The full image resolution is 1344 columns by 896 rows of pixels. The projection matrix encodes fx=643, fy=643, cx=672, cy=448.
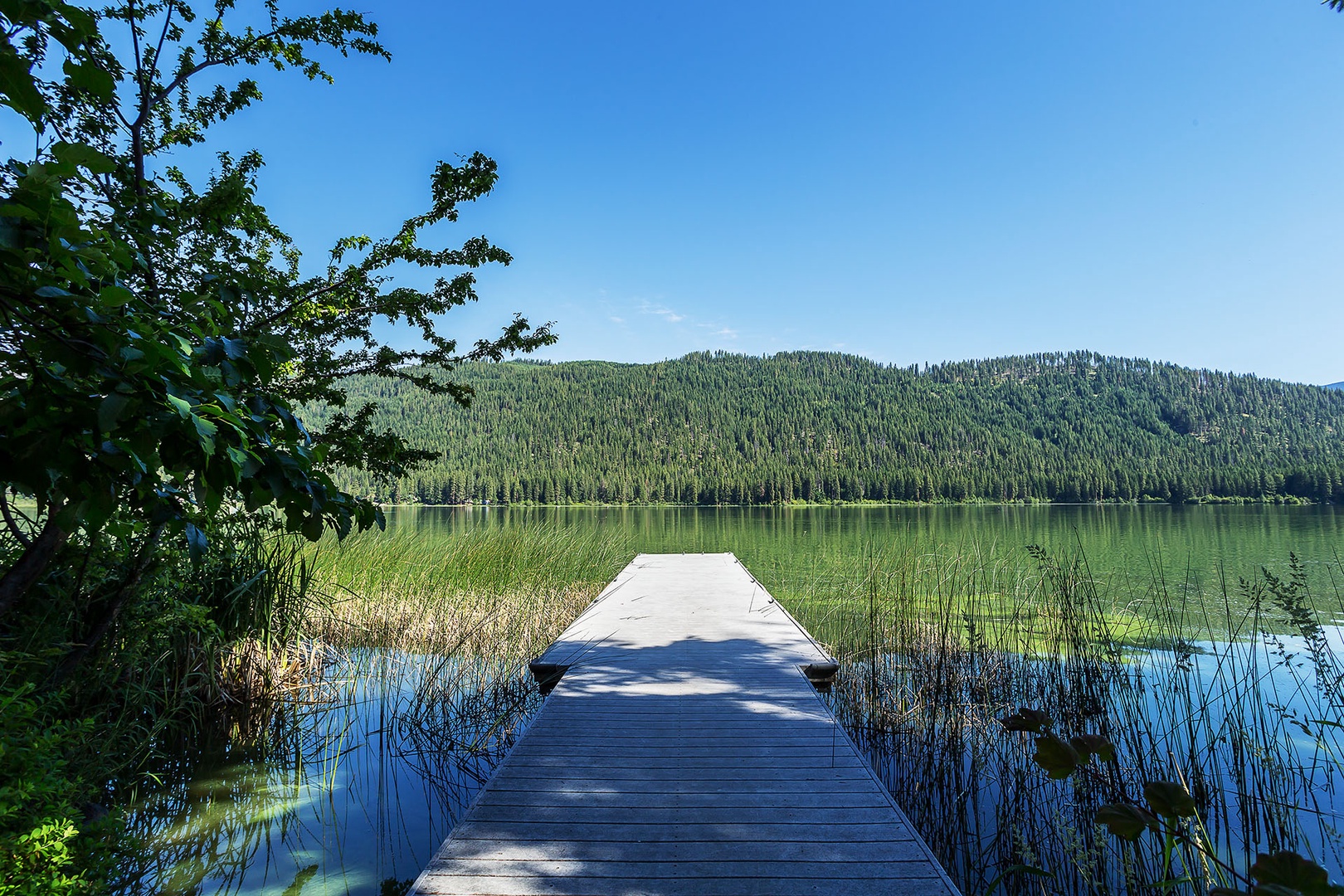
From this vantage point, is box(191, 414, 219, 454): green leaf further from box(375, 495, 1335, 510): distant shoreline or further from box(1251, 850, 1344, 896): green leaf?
box(375, 495, 1335, 510): distant shoreline

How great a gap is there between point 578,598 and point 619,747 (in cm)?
636

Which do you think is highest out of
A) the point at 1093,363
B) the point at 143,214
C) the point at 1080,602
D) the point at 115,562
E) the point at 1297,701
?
the point at 1093,363

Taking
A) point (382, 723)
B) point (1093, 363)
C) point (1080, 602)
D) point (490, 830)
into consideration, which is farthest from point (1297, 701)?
point (1093, 363)

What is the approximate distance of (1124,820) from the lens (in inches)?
50.5

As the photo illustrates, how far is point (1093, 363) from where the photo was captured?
597 feet

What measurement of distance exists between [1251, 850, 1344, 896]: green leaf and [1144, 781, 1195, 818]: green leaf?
23 cm

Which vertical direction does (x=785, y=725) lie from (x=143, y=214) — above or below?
below

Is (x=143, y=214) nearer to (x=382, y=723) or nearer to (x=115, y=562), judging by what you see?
(x=115, y=562)

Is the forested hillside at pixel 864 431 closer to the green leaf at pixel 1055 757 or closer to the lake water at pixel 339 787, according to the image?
the lake water at pixel 339 787

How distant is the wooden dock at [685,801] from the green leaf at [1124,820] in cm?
137

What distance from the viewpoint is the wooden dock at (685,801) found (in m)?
2.49

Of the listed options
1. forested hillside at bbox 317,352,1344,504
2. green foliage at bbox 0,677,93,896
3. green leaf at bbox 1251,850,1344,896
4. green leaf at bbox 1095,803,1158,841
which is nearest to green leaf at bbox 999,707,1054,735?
green leaf at bbox 1095,803,1158,841

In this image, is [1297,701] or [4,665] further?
[1297,701]

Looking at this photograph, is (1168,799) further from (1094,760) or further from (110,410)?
(1094,760)
